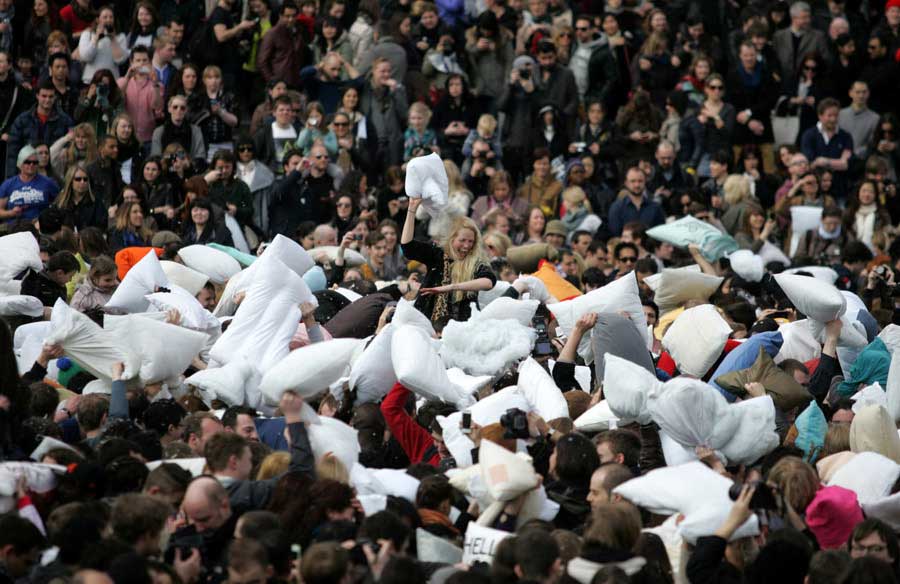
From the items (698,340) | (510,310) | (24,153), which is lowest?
(24,153)

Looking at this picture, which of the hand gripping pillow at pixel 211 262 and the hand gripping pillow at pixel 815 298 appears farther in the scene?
the hand gripping pillow at pixel 211 262

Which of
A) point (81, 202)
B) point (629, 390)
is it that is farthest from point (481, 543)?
point (81, 202)

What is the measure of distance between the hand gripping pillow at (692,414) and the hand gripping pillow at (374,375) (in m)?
1.53

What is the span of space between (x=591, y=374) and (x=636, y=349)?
59 centimetres

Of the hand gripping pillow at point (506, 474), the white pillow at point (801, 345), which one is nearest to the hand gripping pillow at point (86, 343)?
the hand gripping pillow at point (506, 474)

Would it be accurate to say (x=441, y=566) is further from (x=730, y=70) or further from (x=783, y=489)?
(x=730, y=70)

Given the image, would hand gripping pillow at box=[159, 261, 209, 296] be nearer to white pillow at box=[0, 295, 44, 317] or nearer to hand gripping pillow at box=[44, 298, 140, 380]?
white pillow at box=[0, 295, 44, 317]

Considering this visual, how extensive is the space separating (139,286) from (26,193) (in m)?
3.46

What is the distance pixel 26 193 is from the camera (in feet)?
38.8

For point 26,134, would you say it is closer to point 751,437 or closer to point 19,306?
point 19,306

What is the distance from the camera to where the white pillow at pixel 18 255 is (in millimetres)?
9203

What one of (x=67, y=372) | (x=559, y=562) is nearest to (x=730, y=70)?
(x=67, y=372)

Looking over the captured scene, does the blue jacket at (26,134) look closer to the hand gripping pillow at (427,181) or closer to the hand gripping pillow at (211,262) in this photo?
the hand gripping pillow at (211,262)

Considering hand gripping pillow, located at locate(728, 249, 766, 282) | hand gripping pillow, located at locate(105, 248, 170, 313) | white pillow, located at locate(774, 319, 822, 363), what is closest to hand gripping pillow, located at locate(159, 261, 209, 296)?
hand gripping pillow, located at locate(105, 248, 170, 313)
